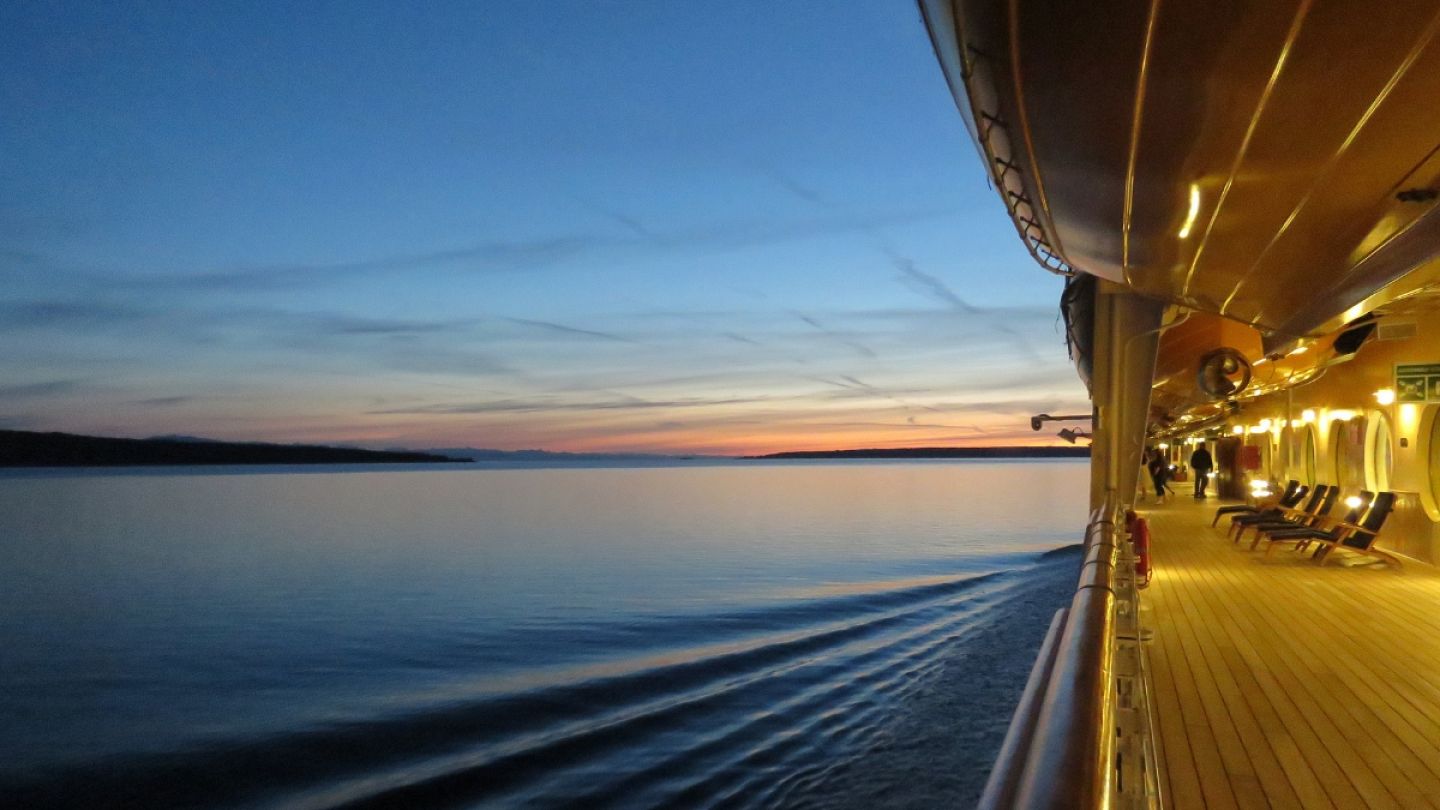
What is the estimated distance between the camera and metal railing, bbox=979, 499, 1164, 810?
0.92 m

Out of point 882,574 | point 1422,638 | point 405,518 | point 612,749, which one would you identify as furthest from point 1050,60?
point 405,518

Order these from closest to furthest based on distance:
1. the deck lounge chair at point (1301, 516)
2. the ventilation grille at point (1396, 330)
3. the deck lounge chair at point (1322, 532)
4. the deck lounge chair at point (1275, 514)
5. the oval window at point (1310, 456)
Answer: the ventilation grille at point (1396, 330), the deck lounge chair at point (1322, 532), the deck lounge chair at point (1301, 516), the deck lounge chair at point (1275, 514), the oval window at point (1310, 456)

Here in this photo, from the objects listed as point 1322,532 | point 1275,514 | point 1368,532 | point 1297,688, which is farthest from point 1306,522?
point 1297,688

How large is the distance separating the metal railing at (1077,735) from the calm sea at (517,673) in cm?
529

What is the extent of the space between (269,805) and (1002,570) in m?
17.8

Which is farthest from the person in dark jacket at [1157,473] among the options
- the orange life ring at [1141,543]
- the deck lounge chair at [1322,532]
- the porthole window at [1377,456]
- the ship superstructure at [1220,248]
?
the orange life ring at [1141,543]

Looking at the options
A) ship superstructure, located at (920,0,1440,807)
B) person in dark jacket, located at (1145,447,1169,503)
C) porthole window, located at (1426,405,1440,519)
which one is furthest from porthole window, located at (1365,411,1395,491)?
person in dark jacket, located at (1145,447,1169,503)

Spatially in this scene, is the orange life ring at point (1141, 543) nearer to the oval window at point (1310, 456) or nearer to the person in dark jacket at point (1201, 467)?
the oval window at point (1310, 456)

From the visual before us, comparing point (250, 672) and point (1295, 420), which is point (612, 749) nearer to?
point (250, 672)

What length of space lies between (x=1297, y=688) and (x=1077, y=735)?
14.9 feet

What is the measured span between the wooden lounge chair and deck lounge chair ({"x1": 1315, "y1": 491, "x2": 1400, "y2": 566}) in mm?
508

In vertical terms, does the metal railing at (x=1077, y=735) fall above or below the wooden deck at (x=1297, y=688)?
above

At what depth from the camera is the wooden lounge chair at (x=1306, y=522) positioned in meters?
11.5

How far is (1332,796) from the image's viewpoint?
127 inches
